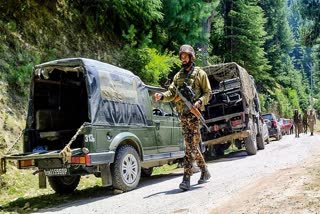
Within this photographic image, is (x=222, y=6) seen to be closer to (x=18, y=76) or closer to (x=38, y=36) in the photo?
(x=38, y=36)

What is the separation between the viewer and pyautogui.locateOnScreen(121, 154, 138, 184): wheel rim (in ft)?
25.7

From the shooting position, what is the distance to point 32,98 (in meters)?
8.19

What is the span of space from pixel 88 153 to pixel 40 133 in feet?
5.61

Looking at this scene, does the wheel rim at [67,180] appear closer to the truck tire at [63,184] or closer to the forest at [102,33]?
the truck tire at [63,184]

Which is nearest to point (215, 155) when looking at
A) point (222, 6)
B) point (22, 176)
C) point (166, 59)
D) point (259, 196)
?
point (166, 59)

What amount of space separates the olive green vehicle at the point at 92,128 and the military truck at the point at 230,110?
4506 mm

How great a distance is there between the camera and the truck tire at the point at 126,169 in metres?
7.61

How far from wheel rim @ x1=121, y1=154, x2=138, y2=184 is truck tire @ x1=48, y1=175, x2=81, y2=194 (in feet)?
4.72

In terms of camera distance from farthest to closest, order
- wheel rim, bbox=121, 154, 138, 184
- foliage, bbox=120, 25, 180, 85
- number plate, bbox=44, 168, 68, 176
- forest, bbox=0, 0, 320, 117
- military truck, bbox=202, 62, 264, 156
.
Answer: foliage, bbox=120, 25, 180, 85 → military truck, bbox=202, 62, 264, 156 → forest, bbox=0, 0, 320, 117 → wheel rim, bbox=121, 154, 138, 184 → number plate, bbox=44, 168, 68, 176

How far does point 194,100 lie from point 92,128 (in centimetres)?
183

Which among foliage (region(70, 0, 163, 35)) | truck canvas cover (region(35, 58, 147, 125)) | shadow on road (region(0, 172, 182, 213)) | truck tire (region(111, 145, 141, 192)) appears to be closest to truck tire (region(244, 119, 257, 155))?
foliage (region(70, 0, 163, 35))

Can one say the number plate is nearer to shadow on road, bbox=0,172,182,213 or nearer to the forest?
shadow on road, bbox=0,172,182,213

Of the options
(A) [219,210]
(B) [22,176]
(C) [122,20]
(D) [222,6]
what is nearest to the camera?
(A) [219,210]

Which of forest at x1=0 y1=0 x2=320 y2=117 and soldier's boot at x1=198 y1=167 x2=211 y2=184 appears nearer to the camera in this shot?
soldier's boot at x1=198 y1=167 x2=211 y2=184
